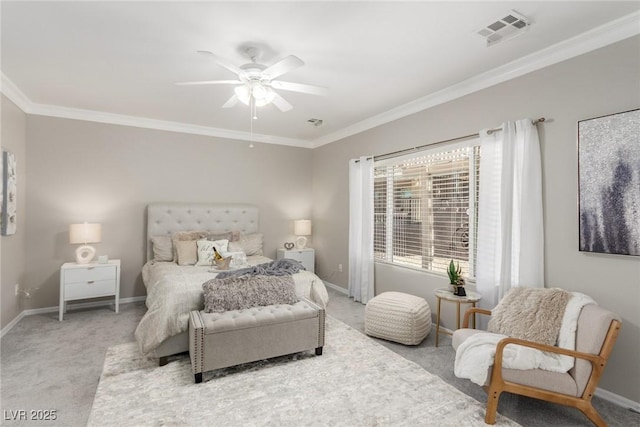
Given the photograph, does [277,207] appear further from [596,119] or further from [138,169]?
[596,119]

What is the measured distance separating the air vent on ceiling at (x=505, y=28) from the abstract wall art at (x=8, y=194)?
184 inches

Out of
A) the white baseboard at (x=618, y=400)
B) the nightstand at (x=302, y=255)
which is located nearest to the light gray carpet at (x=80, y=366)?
the white baseboard at (x=618, y=400)

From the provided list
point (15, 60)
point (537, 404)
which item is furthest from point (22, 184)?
point (537, 404)

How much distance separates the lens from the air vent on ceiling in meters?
2.22

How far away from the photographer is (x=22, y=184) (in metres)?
3.96

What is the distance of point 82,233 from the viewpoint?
13.0ft

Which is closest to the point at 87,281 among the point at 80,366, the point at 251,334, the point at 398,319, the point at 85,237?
the point at 85,237

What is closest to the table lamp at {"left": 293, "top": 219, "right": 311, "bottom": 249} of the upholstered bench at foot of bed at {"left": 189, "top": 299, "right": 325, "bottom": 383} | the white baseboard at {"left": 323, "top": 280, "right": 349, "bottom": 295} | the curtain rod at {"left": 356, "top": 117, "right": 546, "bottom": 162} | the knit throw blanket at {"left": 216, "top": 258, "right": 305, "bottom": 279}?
the white baseboard at {"left": 323, "top": 280, "right": 349, "bottom": 295}

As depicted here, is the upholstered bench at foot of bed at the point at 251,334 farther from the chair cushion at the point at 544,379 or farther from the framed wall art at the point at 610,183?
the framed wall art at the point at 610,183

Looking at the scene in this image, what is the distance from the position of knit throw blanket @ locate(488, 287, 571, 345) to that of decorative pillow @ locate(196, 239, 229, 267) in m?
3.18

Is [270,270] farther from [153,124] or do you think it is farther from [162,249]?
[153,124]

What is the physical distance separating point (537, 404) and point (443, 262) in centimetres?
162

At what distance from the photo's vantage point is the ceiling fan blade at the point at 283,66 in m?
2.28

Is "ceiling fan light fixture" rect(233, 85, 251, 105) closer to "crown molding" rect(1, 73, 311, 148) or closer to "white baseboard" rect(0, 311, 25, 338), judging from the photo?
"crown molding" rect(1, 73, 311, 148)
